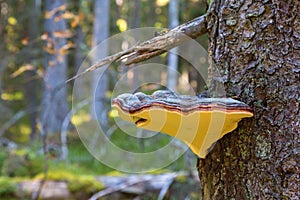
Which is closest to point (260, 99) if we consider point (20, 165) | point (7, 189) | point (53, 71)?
point (7, 189)

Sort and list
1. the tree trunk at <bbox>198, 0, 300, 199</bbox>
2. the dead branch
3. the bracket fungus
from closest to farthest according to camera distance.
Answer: the bracket fungus
the tree trunk at <bbox>198, 0, 300, 199</bbox>
the dead branch

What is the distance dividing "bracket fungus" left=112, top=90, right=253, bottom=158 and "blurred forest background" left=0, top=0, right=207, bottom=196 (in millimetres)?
652

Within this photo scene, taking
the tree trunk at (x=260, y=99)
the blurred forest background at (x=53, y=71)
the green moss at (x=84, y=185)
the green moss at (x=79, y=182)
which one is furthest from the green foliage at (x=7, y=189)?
the tree trunk at (x=260, y=99)

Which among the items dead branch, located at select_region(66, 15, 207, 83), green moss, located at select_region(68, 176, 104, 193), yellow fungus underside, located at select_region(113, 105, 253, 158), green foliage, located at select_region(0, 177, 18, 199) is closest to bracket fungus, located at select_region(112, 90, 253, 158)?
yellow fungus underside, located at select_region(113, 105, 253, 158)

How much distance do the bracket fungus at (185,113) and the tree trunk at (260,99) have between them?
3.3 inches

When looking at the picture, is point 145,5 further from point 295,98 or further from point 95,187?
point 295,98

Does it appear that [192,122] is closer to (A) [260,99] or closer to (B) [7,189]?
(A) [260,99]

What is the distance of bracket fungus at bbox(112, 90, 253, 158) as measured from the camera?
3.00ft

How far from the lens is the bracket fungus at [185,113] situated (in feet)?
3.00

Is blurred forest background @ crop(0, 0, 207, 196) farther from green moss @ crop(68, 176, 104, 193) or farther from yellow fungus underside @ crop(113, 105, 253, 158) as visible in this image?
yellow fungus underside @ crop(113, 105, 253, 158)

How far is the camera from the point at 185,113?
92 cm

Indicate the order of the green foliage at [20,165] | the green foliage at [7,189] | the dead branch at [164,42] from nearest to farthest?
1. the dead branch at [164,42]
2. the green foliage at [7,189]
3. the green foliage at [20,165]

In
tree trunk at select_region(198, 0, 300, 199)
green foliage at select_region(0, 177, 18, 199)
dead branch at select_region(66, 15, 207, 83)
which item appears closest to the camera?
tree trunk at select_region(198, 0, 300, 199)

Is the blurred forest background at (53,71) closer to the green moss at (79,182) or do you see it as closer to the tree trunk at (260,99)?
the green moss at (79,182)
